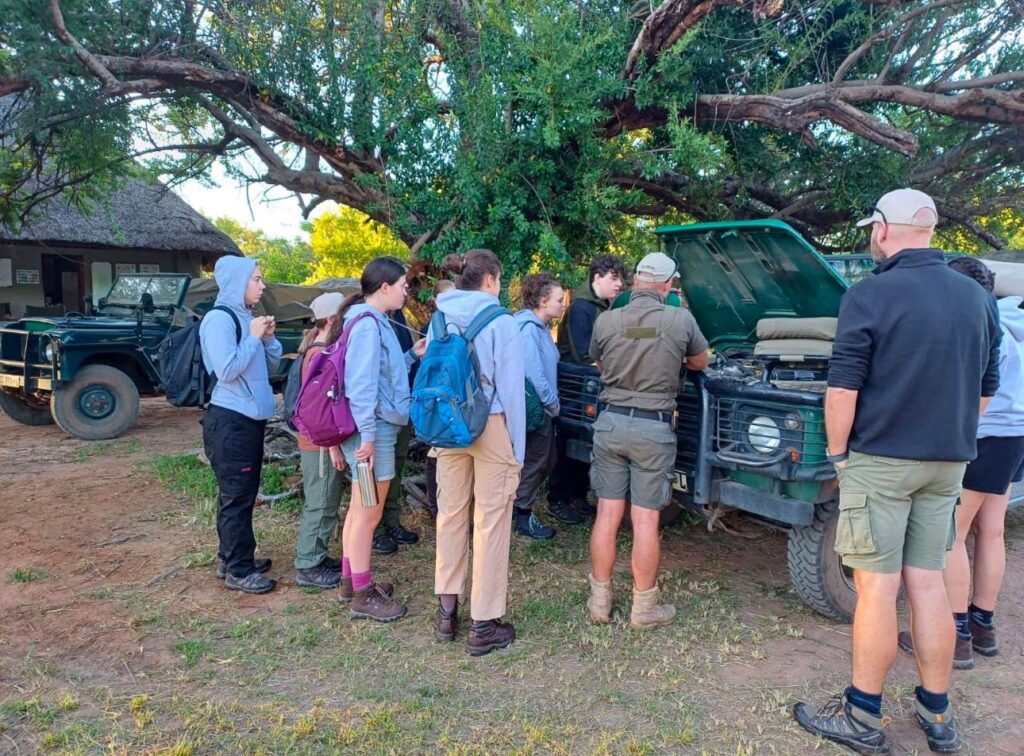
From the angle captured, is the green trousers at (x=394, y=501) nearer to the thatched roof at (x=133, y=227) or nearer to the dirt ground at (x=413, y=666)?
the dirt ground at (x=413, y=666)

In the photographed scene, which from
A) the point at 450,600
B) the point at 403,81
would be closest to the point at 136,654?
the point at 450,600

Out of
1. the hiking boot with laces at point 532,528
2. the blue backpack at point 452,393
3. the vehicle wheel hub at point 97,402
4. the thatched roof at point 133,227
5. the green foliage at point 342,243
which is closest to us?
the blue backpack at point 452,393

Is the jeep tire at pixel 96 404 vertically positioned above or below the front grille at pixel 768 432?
below

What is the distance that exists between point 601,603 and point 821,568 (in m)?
1.06

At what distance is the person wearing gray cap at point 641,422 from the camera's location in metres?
3.49

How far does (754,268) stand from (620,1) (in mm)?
3311

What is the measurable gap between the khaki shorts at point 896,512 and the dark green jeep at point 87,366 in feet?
24.4

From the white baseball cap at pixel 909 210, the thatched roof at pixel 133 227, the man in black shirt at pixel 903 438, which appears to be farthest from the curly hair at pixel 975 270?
the thatched roof at pixel 133 227

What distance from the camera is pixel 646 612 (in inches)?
A: 142

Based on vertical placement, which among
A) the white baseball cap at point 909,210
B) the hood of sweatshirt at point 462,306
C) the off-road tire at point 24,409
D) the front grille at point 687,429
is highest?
the white baseball cap at point 909,210

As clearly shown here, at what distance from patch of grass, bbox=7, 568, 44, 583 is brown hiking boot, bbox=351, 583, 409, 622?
1959mm

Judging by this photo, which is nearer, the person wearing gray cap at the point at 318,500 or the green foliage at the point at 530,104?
the person wearing gray cap at the point at 318,500

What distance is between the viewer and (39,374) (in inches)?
315

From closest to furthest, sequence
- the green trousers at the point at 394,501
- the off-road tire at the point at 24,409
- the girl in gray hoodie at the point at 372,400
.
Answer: the girl in gray hoodie at the point at 372,400 → the green trousers at the point at 394,501 → the off-road tire at the point at 24,409
